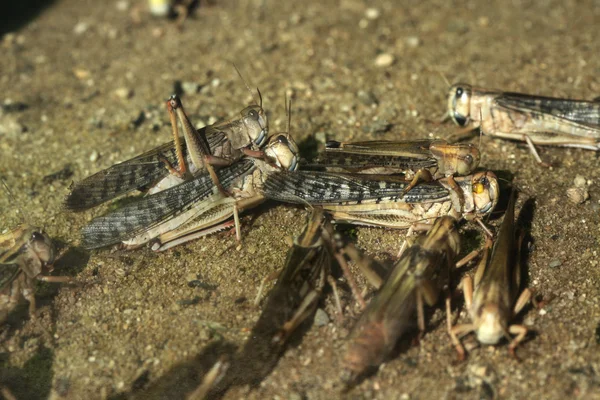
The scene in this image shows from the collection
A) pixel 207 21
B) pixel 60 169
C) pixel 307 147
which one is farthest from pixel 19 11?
pixel 307 147

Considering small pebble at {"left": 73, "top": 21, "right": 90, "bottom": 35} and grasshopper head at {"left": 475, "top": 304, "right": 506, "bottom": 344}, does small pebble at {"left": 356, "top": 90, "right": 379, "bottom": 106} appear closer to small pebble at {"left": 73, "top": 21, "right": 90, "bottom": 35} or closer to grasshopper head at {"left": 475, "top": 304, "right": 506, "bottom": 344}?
grasshopper head at {"left": 475, "top": 304, "right": 506, "bottom": 344}

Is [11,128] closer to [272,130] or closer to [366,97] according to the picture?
[272,130]

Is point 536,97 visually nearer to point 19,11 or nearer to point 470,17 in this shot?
point 470,17

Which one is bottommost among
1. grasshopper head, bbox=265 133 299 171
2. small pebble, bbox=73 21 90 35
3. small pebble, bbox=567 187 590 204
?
small pebble, bbox=567 187 590 204

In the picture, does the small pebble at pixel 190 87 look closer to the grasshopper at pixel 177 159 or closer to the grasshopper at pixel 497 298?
the grasshopper at pixel 177 159

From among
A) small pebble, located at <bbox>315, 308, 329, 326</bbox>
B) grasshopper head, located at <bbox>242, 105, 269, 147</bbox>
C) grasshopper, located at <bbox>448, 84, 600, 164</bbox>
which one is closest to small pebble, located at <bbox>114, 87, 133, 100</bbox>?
grasshopper head, located at <bbox>242, 105, 269, 147</bbox>

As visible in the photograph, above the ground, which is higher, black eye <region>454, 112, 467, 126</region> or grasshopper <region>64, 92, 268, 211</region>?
grasshopper <region>64, 92, 268, 211</region>
